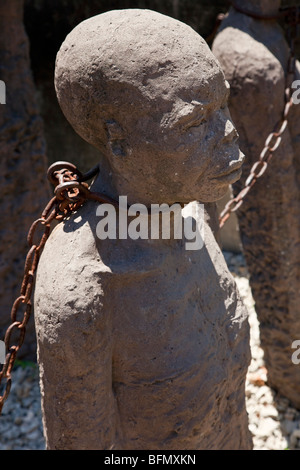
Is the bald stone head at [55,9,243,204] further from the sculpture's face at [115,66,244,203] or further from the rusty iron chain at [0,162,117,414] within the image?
the rusty iron chain at [0,162,117,414]

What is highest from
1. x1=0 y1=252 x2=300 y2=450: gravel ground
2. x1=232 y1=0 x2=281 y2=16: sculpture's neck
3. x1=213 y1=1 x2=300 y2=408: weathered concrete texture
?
x1=232 y1=0 x2=281 y2=16: sculpture's neck

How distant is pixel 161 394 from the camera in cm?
163

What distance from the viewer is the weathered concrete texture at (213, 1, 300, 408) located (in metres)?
2.51

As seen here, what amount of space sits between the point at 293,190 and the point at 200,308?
119 centimetres

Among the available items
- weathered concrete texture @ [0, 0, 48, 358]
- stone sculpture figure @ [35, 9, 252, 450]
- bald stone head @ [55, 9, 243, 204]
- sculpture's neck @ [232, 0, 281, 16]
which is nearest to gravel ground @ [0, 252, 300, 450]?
weathered concrete texture @ [0, 0, 48, 358]

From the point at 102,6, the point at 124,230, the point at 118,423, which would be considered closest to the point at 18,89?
the point at 102,6

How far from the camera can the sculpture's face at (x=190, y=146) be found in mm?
1391

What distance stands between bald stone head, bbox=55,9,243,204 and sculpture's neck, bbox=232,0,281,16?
4.16 feet

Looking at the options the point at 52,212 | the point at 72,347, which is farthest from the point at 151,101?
the point at 72,347

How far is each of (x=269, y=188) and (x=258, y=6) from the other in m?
0.77

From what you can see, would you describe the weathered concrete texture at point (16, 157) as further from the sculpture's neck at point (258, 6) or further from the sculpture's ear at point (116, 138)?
the sculpture's ear at point (116, 138)

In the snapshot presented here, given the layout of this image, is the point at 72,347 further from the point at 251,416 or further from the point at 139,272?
the point at 251,416

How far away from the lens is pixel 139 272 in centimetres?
156

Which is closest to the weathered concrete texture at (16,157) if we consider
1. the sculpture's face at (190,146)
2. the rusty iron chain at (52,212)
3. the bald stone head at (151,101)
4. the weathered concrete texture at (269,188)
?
the weathered concrete texture at (269,188)
